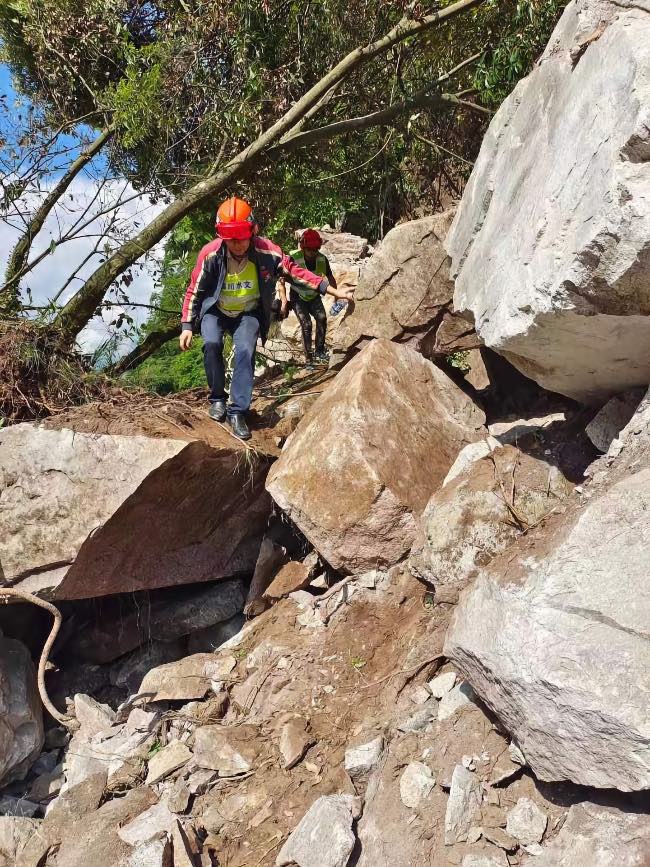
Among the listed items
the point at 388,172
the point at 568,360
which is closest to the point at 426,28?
the point at 388,172

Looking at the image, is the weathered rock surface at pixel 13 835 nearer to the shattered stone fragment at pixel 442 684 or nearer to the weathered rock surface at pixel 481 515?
the shattered stone fragment at pixel 442 684

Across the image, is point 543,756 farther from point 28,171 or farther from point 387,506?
point 28,171

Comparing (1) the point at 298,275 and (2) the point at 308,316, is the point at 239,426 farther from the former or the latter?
(2) the point at 308,316

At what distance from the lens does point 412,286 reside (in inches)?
196

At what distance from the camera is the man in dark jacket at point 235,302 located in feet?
15.7

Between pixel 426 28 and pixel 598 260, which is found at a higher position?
pixel 426 28

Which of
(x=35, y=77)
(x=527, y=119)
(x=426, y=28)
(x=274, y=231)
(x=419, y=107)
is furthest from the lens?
(x=274, y=231)

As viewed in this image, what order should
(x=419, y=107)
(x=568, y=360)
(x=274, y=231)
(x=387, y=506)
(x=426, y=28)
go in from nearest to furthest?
1. (x=568, y=360)
2. (x=387, y=506)
3. (x=426, y=28)
4. (x=419, y=107)
5. (x=274, y=231)

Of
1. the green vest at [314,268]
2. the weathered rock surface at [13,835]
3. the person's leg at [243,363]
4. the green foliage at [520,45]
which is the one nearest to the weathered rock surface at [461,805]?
the weathered rock surface at [13,835]

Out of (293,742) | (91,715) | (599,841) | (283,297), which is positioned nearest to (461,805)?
(599,841)

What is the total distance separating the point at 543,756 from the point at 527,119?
2713 millimetres

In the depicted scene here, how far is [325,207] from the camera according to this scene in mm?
10273

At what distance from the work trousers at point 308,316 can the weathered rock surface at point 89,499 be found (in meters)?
2.51

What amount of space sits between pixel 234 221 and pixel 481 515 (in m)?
2.48
